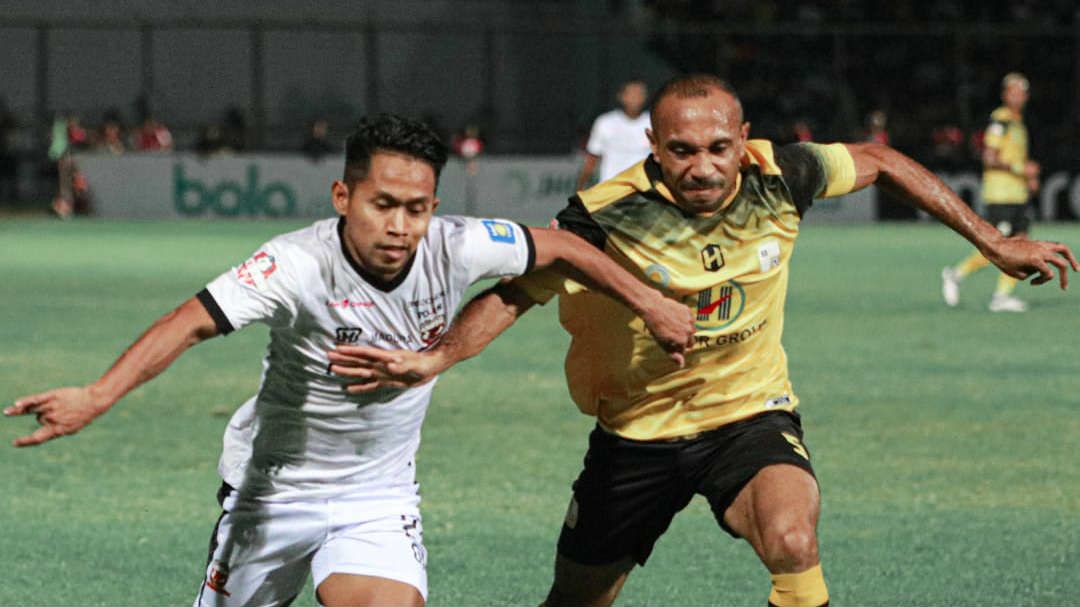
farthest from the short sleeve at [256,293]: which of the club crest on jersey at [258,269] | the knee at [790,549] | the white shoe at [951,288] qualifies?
the white shoe at [951,288]

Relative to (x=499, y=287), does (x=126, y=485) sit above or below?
below

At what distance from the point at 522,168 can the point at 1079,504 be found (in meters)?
25.0

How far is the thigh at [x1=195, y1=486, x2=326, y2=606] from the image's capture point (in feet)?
15.9

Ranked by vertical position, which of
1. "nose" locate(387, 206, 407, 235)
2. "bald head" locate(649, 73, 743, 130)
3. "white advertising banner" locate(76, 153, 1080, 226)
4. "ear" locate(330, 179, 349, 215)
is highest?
"bald head" locate(649, 73, 743, 130)

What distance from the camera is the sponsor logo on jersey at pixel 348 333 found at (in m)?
4.68

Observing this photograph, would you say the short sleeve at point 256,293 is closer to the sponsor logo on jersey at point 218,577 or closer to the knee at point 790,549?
the sponsor logo on jersey at point 218,577

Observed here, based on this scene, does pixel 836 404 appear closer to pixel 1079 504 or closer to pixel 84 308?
pixel 1079 504

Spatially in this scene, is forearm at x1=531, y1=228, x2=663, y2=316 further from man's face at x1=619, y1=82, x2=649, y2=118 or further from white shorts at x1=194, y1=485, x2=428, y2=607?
man's face at x1=619, y1=82, x2=649, y2=118

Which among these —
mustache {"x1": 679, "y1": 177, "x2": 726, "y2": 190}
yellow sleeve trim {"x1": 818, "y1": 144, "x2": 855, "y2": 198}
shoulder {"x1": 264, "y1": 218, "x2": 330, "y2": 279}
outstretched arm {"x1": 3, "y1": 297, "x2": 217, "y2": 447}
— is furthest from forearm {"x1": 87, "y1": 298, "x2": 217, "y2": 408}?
yellow sleeve trim {"x1": 818, "y1": 144, "x2": 855, "y2": 198}

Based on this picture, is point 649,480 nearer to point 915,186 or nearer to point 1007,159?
point 915,186

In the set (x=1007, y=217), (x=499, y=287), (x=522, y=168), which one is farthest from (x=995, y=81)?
(x=499, y=287)

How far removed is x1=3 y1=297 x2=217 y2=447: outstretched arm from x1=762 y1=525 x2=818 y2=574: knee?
164 cm

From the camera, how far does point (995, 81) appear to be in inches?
1431

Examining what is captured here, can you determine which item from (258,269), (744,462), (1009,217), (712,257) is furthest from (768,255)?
(1009,217)
